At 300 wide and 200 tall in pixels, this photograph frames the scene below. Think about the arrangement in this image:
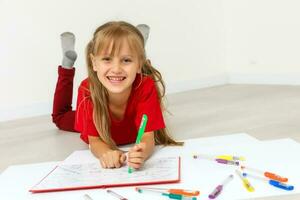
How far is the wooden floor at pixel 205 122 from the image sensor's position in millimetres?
1289

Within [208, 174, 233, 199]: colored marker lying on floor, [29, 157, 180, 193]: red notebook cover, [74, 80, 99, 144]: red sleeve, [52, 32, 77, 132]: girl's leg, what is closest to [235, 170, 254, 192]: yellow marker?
[208, 174, 233, 199]: colored marker lying on floor

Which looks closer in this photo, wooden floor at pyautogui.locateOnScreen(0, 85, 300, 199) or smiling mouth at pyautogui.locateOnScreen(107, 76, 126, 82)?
smiling mouth at pyautogui.locateOnScreen(107, 76, 126, 82)

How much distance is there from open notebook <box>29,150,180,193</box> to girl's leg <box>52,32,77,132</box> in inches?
25.0

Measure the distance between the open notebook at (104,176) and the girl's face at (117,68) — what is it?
211mm

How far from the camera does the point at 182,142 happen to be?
3.89 ft

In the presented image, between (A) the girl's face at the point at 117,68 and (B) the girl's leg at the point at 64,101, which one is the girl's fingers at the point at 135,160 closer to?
(A) the girl's face at the point at 117,68

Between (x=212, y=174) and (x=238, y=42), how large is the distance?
1.73 meters

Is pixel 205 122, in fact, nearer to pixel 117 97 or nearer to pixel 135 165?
pixel 117 97

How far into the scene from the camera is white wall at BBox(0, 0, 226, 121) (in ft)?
6.84

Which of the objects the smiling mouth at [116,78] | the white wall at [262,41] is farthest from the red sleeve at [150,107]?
the white wall at [262,41]

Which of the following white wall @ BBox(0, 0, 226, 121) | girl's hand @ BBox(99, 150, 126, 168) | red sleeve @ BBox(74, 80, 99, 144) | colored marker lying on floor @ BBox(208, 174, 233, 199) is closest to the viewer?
colored marker lying on floor @ BBox(208, 174, 233, 199)

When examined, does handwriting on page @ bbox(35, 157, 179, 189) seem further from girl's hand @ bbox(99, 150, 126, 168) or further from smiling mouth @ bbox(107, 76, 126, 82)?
smiling mouth @ bbox(107, 76, 126, 82)

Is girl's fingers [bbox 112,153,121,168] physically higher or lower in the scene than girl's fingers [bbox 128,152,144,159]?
lower

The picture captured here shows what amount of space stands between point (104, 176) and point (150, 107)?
0.99ft
